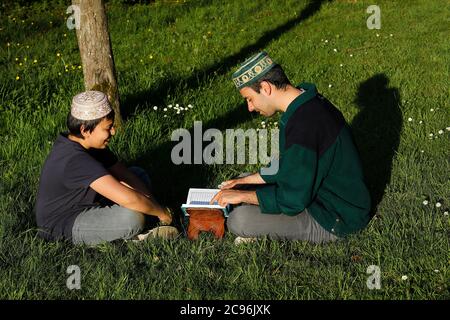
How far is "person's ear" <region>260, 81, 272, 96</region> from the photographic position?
14.9 ft

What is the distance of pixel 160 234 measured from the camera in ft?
16.3

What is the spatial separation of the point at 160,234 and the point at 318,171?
3.68 feet

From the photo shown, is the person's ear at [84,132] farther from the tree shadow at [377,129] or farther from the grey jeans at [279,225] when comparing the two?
the tree shadow at [377,129]

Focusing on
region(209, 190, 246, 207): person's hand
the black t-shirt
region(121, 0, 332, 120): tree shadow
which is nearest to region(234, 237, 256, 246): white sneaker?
region(209, 190, 246, 207): person's hand

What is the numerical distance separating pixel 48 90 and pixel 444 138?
3.89m

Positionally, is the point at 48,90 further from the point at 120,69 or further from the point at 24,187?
the point at 24,187

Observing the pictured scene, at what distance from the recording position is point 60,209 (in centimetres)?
494

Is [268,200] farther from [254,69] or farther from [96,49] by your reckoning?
[96,49]

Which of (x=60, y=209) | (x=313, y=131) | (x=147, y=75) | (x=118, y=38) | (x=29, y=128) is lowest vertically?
(x=118, y=38)

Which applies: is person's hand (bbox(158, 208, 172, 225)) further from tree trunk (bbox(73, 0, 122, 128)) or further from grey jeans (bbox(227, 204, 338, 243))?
tree trunk (bbox(73, 0, 122, 128))

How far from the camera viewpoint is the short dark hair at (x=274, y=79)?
4535 mm

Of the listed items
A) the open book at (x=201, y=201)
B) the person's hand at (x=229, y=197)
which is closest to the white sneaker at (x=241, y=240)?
the open book at (x=201, y=201)

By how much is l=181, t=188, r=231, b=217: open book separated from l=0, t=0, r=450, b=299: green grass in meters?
0.23
